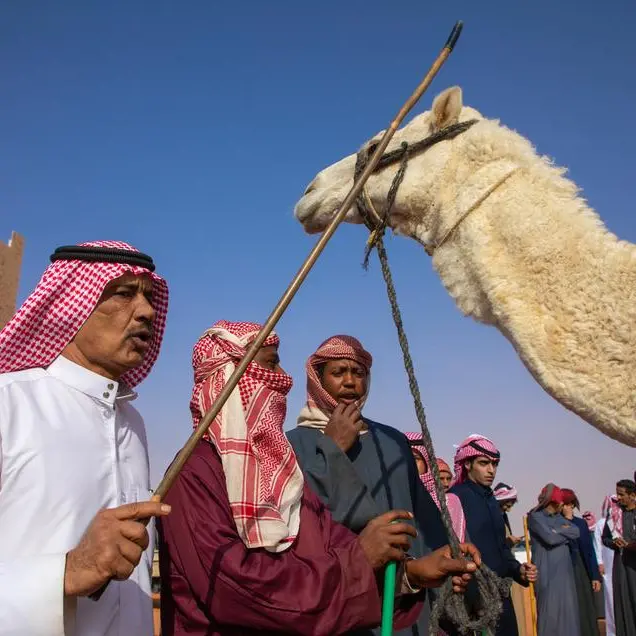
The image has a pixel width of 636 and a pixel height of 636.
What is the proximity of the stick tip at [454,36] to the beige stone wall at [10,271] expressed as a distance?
14594mm

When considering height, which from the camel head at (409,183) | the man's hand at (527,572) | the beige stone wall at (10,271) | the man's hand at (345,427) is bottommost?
the man's hand at (527,572)

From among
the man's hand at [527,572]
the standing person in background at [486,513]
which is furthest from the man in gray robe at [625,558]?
the standing person in background at [486,513]

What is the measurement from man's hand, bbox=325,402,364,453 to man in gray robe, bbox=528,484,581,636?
7.03 m

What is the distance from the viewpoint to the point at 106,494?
77.3 inches

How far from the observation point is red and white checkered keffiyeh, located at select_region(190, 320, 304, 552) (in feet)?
7.19

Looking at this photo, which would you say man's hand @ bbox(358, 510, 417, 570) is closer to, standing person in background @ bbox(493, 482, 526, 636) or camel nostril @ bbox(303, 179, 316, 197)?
camel nostril @ bbox(303, 179, 316, 197)

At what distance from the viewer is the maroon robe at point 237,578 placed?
2.08 meters

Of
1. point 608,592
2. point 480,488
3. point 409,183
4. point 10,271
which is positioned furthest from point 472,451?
point 10,271

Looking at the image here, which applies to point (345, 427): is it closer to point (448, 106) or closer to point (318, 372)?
point (318, 372)

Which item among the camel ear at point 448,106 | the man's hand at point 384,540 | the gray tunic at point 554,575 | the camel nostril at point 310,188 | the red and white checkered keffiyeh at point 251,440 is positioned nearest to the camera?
the red and white checkered keffiyeh at point 251,440

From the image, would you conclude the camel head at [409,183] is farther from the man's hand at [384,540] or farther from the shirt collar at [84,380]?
the shirt collar at [84,380]

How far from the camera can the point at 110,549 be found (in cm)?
149

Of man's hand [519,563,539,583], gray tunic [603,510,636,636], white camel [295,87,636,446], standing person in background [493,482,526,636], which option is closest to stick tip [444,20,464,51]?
white camel [295,87,636,446]

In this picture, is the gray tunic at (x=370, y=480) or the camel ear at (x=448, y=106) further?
the camel ear at (x=448, y=106)
